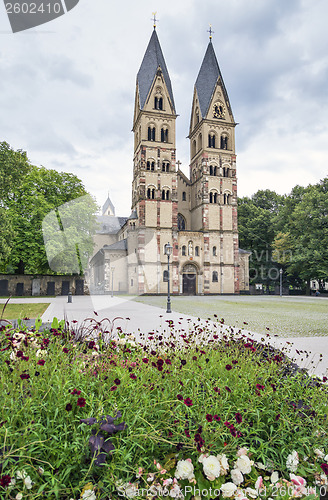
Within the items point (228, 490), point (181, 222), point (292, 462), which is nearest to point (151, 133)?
point (181, 222)

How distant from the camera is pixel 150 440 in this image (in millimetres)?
2248

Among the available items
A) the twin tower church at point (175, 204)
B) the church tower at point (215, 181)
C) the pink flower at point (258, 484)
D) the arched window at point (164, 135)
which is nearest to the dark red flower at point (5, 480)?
the pink flower at point (258, 484)

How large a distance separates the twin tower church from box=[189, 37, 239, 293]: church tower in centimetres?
14

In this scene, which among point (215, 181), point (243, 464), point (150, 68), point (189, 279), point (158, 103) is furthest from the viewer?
point (150, 68)

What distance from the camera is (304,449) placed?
8.18 feet

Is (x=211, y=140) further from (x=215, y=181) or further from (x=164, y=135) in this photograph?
(x=164, y=135)

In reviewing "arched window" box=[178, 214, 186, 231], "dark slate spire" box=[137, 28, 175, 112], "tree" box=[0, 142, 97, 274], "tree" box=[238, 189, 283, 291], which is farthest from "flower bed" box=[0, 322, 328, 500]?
"tree" box=[238, 189, 283, 291]

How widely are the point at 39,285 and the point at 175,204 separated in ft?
66.9

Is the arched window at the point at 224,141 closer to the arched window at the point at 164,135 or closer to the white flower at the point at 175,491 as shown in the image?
the arched window at the point at 164,135

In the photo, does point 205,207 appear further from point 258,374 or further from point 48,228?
point 258,374

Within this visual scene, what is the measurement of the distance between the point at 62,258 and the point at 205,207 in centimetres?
2237

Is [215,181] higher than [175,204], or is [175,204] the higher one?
[215,181]

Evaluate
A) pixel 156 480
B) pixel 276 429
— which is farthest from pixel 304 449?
pixel 156 480

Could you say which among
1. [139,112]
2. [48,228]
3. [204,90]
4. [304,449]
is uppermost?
[204,90]
